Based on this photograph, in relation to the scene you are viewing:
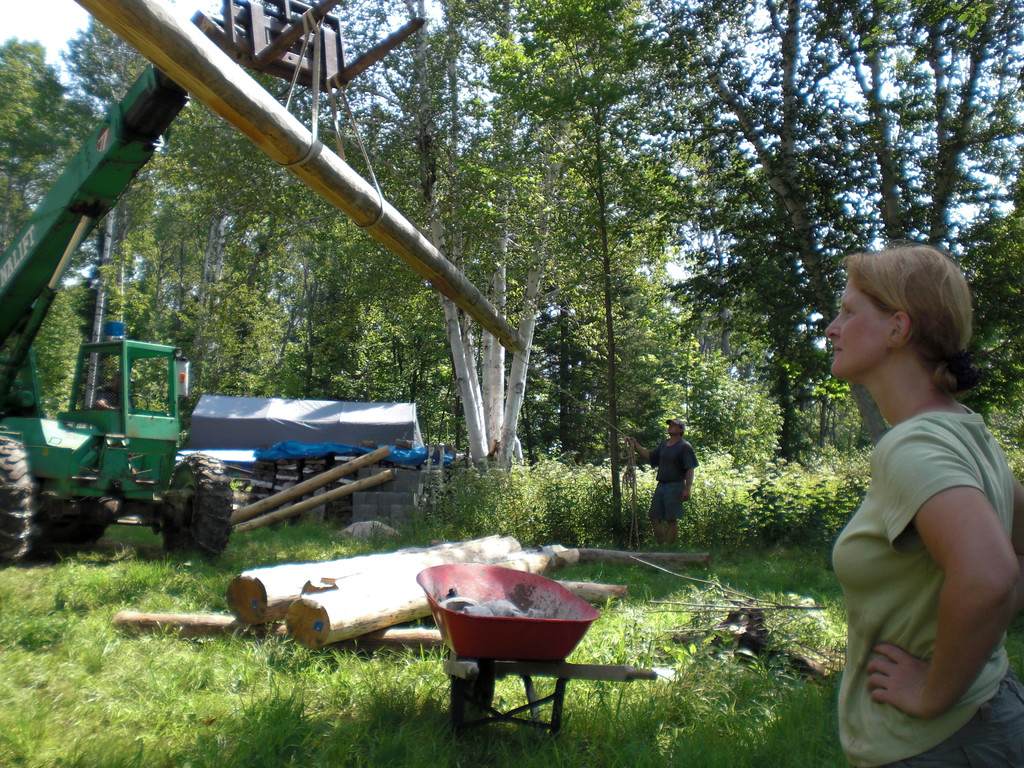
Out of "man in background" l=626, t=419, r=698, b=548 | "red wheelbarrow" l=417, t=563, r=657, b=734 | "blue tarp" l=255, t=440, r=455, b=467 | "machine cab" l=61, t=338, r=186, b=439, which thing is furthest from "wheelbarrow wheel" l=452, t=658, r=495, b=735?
"blue tarp" l=255, t=440, r=455, b=467

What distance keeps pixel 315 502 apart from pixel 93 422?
4778 millimetres

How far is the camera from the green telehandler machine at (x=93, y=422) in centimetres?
786

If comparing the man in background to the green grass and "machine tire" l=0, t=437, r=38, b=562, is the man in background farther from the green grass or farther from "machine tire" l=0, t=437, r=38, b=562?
"machine tire" l=0, t=437, r=38, b=562

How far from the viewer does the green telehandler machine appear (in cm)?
786

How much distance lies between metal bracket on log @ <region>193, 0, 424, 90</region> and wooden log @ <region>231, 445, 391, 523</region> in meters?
8.54

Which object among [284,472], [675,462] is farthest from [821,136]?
[284,472]

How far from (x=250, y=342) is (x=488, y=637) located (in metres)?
24.8

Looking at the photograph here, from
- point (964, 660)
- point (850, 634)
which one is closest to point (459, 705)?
point (850, 634)

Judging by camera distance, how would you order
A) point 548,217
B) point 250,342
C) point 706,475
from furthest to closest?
1. point 250,342
2. point 548,217
3. point 706,475

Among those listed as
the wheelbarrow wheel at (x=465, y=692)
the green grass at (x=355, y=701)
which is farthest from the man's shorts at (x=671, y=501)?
the wheelbarrow wheel at (x=465, y=692)

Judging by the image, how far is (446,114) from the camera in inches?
616

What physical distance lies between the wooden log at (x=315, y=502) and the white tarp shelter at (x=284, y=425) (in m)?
7.62

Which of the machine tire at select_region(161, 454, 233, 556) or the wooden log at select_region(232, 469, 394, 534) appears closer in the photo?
the machine tire at select_region(161, 454, 233, 556)

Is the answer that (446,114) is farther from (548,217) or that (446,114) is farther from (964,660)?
(964,660)
